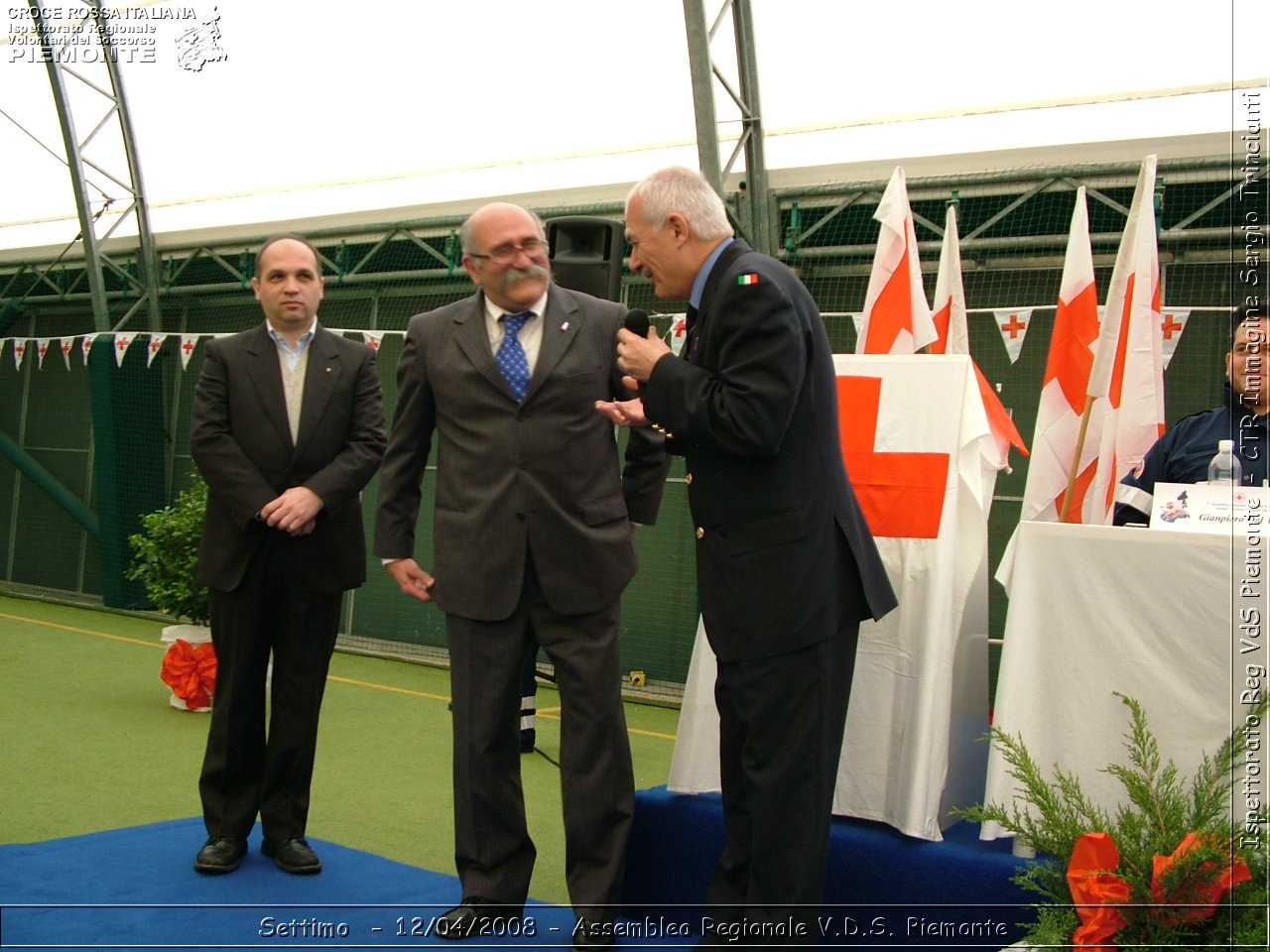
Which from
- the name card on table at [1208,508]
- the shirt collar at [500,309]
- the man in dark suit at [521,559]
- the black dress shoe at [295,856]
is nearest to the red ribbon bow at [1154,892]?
the name card on table at [1208,508]

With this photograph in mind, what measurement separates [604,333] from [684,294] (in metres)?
0.53

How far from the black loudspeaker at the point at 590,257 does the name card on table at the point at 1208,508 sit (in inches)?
79.5

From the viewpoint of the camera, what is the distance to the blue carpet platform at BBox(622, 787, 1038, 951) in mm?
2619

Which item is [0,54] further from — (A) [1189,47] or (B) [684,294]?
(B) [684,294]

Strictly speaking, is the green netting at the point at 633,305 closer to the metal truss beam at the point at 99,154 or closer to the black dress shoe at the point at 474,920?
the metal truss beam at the point at 99,154

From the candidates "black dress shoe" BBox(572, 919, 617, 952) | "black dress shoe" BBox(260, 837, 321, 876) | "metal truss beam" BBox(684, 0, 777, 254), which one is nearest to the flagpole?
"black dress shoe" BBox(572, 919, 617, 952)

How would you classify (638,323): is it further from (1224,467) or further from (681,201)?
(1224,467)

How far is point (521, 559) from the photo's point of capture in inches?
115

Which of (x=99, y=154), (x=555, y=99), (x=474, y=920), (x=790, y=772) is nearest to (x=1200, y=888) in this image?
(x=790, y=772)

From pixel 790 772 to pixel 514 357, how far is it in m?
1.16

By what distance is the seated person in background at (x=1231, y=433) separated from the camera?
11.1ft

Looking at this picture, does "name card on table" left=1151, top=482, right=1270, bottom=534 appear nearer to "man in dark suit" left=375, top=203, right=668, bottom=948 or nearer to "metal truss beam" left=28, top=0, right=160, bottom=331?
"man in dark suit" left=375, top=203, right=668, bottom=948

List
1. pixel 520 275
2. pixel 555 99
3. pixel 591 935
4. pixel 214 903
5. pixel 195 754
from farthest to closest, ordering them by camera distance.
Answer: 1. pixel 555 99
2. pixel 195 754
3. pixel 214 903
4. pixel 520 275
5. pixel 591 935

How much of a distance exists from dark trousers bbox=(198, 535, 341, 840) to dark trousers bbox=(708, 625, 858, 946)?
4.85 feet
